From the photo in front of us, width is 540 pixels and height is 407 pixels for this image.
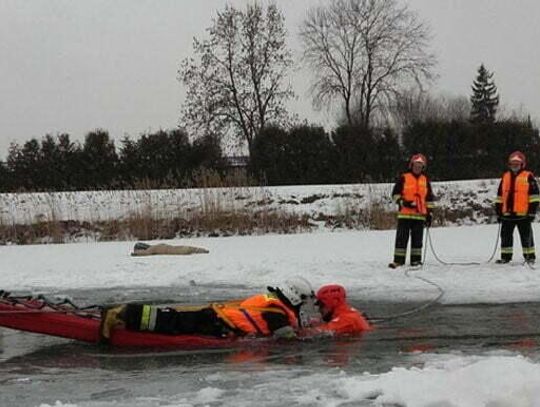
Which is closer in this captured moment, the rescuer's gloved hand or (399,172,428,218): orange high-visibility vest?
the rescuer's gloved hand

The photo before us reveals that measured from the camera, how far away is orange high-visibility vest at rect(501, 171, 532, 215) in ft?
42.5

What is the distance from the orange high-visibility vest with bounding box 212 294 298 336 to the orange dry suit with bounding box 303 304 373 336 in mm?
385

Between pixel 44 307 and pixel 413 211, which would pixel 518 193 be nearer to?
pixel 413 211

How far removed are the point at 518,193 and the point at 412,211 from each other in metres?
1.85

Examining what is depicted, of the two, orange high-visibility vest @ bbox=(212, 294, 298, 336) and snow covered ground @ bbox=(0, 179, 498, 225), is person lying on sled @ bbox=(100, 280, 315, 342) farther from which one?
snow covered ground @ bbox=(0, 179, 498, 225)

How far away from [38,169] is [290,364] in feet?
85.5

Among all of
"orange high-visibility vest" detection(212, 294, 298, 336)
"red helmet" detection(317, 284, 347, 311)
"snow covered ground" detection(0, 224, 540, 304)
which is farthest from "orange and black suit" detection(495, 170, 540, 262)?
"orange high-visibility vest" detection(212, 294, 298, 336)

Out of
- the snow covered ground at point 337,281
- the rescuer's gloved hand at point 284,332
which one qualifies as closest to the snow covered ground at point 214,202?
the snow covered ground at point 337,281

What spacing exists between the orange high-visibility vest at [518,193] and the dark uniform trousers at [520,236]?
0.16 m

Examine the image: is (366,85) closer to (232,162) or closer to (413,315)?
(232,162)

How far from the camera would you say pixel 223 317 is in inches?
305

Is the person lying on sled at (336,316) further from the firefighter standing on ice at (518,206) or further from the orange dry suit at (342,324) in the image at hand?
the firefighter standing on ice at (518,206)

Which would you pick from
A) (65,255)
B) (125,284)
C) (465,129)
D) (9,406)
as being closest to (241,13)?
(465,129)

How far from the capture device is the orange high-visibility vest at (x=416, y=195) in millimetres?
13172
